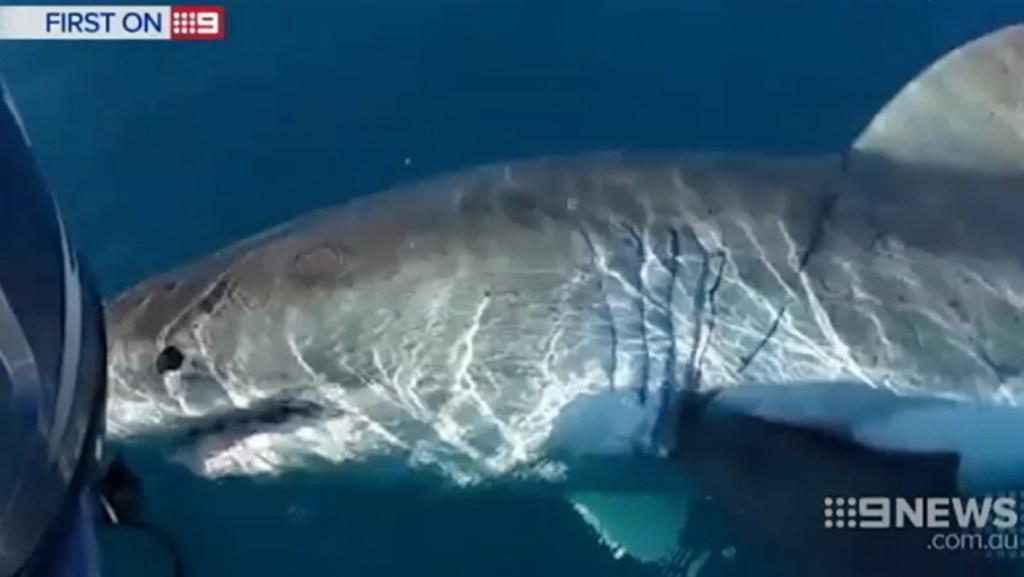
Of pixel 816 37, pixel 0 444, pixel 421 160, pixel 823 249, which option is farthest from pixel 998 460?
pixel 0 444

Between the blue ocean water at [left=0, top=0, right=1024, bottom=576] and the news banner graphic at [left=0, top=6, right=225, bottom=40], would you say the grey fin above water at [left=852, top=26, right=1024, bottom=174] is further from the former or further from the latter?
the news banner graphic at [left=0, top=6, right=225, bottom=40]

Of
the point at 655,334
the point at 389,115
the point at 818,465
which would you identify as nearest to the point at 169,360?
the point at 389,115

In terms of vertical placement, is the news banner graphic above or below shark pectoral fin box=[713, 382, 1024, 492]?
above

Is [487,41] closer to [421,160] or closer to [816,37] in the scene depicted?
[421,160]

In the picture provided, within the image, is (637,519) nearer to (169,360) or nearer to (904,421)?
(904,421)

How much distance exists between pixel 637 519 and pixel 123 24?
83cm

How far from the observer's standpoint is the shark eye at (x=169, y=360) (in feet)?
8.12

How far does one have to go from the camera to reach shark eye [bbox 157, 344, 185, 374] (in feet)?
8.12

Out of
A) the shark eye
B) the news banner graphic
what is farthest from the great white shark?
the news banner graphic

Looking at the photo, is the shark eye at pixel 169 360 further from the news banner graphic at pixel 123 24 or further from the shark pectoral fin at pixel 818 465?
the shark pectoral fin at pixel 818 465

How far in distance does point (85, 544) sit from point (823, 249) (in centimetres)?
91

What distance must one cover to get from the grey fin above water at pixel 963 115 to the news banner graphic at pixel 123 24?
A: 0.77 meters

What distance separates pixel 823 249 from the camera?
2.45 metres

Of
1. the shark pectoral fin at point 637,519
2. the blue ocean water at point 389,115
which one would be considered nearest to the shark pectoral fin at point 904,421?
the shark pectoral fin at point 637,519
